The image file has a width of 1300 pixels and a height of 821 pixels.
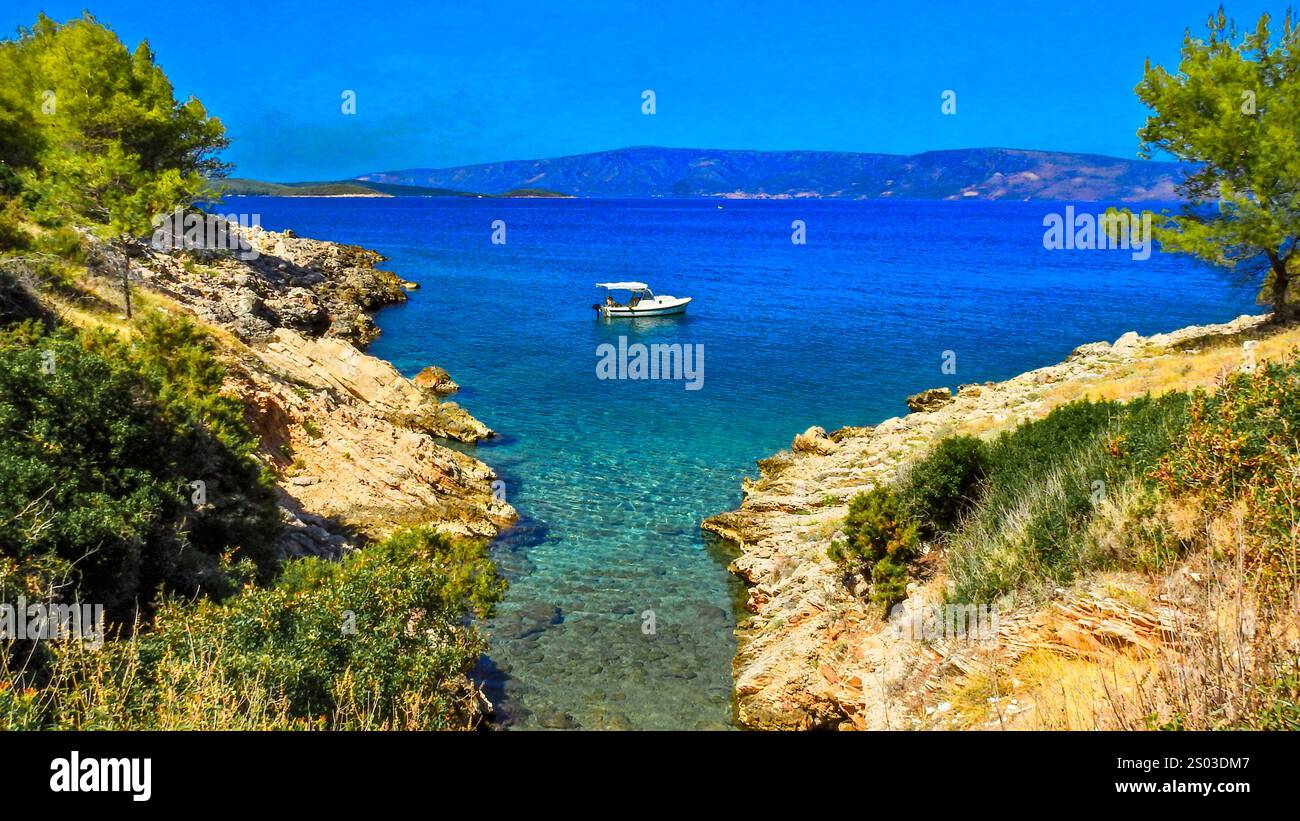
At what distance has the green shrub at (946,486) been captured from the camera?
1677 cm

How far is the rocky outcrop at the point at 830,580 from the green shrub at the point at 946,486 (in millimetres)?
2051

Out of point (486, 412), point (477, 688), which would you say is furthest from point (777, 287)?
point (477, 688)

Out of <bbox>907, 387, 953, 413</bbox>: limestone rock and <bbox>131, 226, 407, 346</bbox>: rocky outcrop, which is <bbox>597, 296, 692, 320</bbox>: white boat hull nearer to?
<bbox>131, 226, 407, 346</bbox>: rocky outcrop

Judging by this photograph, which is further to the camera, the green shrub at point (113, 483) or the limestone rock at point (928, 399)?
the limestone rock at point (928, 399)

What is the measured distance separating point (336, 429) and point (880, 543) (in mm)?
16979

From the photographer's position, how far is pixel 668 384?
43.5 m

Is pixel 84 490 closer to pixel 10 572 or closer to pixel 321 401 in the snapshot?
pixel 10 572

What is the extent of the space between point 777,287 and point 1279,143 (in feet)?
198

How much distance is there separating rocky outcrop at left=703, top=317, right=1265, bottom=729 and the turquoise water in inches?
41.4

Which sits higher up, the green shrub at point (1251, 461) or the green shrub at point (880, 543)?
the green shrub at point (1251, 461)

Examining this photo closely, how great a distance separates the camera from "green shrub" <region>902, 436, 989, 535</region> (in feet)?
55.0

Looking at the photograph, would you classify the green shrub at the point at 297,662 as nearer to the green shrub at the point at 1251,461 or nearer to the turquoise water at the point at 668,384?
the turquoise water at the point at 668,384

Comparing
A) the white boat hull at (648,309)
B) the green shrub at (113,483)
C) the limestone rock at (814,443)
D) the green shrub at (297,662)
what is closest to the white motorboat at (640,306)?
the white boat hull at (648,309)
